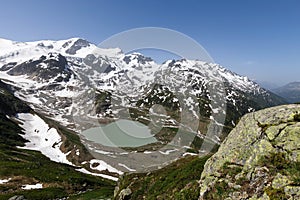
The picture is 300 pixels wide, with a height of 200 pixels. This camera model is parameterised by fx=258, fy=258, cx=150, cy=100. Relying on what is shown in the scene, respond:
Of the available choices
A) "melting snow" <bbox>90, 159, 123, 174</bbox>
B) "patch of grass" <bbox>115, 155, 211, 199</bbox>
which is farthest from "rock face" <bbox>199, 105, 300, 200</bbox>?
"melting snow" <bbox>90, 159, 123, 174</bbox>

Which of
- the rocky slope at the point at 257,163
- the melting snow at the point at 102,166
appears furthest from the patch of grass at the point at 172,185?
the melting snow at the point at 102,166

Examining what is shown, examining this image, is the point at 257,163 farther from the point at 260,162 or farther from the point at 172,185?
the point at 172,185

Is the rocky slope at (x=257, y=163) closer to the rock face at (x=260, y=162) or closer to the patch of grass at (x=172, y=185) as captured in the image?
the rock face at (x=260, y=162)

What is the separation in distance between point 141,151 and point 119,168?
3977cm

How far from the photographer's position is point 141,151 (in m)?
175

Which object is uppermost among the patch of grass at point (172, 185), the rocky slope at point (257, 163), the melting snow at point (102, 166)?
the rocky slope at point (257, 163)

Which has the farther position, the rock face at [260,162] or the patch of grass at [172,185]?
the patch of grass at [172,185]

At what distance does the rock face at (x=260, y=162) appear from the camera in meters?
15.9

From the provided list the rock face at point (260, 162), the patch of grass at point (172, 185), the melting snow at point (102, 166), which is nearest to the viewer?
the rock face at point (260, 162)

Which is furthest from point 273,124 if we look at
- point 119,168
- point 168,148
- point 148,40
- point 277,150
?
point 168,148

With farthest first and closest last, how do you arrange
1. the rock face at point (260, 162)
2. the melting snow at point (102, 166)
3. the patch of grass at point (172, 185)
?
the melting snow at point (102, 166)
the patch of grass at point (172, 185)
the rock face at point (260, 162)

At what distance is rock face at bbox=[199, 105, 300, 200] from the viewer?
1592 cm

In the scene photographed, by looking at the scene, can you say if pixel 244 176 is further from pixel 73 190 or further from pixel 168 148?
pixel 168 148

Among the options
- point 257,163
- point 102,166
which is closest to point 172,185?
point 257,163
